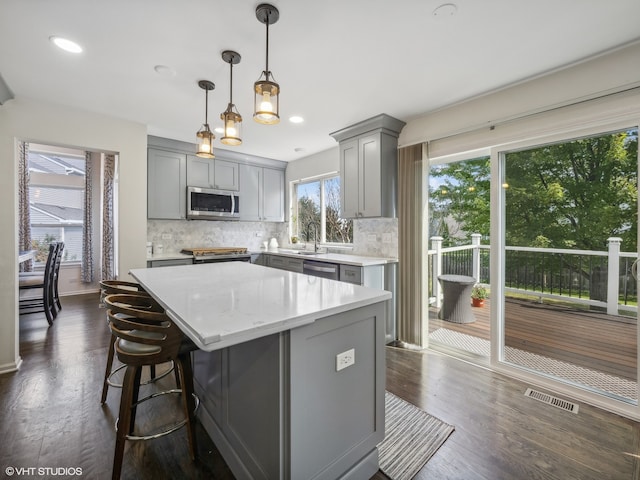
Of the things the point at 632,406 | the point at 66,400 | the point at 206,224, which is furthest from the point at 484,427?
the point at 206,224

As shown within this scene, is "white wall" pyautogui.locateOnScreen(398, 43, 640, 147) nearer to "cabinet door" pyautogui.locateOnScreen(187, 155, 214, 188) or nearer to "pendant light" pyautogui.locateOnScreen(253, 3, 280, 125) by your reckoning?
"pendant light" pyautogui.locateOnScreen(253, 3, 280, 125)

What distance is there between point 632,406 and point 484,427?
1.10m

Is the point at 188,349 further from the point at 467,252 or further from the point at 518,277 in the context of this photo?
the point at 467,252

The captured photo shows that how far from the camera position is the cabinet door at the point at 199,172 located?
13.8ft

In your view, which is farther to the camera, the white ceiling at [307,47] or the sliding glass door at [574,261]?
the sliding glass door at [574,261]

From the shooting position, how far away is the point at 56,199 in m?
5.52

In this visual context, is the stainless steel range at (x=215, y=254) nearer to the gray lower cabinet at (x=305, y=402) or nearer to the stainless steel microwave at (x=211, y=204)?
the stainless steel microwave at (x=211, y=204)

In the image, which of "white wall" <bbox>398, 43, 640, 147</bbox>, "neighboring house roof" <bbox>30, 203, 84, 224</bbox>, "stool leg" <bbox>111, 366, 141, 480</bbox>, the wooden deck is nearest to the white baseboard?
"stool leg" <bbox>111, 366, 141, 480</bbox>

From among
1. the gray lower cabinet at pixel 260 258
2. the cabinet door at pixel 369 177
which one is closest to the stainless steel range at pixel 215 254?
the gray lower cabinet at pixel 260 258

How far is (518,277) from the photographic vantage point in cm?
266

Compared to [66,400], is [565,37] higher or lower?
higher

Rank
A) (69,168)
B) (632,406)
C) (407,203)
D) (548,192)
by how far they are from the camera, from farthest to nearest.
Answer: (69,168)
(407,203)
(548,192)
(632,406)

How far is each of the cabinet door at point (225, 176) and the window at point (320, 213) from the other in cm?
111

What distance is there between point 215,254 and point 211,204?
758 millimetres
